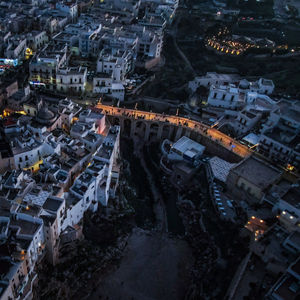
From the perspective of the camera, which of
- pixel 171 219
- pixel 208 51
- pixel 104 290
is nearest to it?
pixel 104 290

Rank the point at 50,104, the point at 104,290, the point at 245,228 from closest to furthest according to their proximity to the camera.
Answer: the point at 104,290
the point at 245,228
the point at 50,104

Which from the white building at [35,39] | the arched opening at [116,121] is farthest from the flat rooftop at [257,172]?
the white building at [35,39]

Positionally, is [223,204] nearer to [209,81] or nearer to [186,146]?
[186,146]

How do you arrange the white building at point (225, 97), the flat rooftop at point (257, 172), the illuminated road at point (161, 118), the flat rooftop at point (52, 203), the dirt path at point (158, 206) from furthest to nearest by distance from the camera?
the white building at point (225, 97) < the illuminated road at point (161, 118) < the dirt path at point (158, 206) < the flat rooftop at point (257, 172) < the flat rooftop at point (52, 203)

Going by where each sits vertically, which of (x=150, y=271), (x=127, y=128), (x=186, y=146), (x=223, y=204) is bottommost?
(x=150, y=271)

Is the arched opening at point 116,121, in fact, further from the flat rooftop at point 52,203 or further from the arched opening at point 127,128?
the flat rooftop at point 52,203

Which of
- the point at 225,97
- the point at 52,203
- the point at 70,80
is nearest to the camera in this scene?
the point at 52,203

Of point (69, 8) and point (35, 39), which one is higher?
point (69, 8)

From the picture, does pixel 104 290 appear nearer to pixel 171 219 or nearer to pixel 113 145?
pixel 171 219

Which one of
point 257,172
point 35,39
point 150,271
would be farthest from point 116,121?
point 35,39

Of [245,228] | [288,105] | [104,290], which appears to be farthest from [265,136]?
[104,290]

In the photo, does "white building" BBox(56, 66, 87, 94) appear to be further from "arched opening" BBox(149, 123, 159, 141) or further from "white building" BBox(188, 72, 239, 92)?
"white building" BBox(188, 72, 239, 92)
